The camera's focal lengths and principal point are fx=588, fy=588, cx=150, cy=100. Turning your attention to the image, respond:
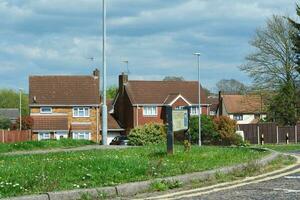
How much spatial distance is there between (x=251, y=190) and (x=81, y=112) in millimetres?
62026

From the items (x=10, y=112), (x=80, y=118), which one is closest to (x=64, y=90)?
(x=80, y=118)

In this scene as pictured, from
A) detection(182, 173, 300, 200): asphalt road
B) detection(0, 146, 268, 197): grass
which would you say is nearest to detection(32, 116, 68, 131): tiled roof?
detection(0, 146, 268, 197): grass

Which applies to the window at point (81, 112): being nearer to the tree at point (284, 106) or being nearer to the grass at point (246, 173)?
the tree at point (284, 106)

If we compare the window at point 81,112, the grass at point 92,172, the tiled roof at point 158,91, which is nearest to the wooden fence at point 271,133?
the tiled roof at point 158,91

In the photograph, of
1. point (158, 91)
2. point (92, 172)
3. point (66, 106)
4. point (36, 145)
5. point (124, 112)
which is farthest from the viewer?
point (124, 112)

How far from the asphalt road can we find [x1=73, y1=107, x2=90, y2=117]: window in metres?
60.6

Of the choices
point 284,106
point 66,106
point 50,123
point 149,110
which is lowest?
point 50,123

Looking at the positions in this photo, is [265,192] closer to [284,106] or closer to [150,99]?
[284,106]

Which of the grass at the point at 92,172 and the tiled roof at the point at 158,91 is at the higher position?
the tiled roof at the point at 158,91

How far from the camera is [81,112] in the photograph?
71.7 m

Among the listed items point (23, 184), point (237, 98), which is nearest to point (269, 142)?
point (237, 98)

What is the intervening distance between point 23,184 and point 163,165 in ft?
11.4

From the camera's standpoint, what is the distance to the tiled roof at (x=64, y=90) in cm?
7075

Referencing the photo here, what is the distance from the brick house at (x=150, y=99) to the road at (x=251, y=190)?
202ft
